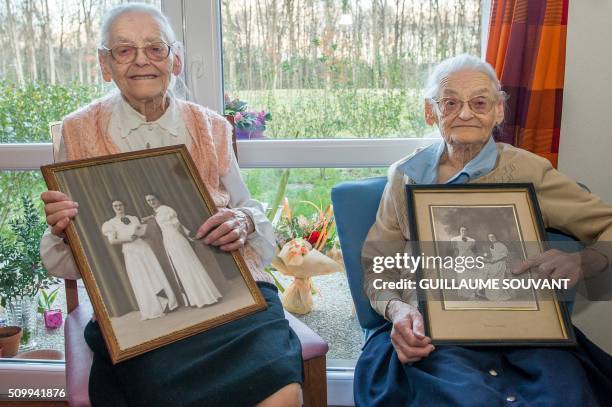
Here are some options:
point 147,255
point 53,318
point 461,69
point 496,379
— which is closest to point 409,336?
point 496,379

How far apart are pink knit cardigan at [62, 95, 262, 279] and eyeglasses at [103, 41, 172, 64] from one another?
161 millimetres

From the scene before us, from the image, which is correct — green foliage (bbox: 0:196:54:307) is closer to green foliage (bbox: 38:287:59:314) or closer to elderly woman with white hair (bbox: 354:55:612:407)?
green foliage (bbox: 38:287:59:314)

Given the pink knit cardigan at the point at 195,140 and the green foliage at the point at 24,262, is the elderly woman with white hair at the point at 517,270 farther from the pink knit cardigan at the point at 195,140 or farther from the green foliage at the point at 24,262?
the green foliage at the point at 24,262

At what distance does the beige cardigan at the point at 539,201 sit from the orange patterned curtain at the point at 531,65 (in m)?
0.33

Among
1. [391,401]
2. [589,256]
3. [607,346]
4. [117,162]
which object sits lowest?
[607,346]

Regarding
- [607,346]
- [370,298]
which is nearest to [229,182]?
[370,298]

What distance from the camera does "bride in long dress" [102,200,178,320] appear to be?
1383 mm

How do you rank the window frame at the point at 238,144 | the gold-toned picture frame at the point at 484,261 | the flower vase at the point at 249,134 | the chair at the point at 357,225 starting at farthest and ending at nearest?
1. the flower vase at the point at 249,134
2. the window frame at the point at 238,144
3. the chair at the point at 357,225
4. the gold-toned picture frame at the point at 484,261

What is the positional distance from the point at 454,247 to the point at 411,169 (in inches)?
13.2

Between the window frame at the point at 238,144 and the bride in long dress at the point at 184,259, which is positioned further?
the window frame at the point at 238,144

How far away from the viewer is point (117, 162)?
1523 millimetres

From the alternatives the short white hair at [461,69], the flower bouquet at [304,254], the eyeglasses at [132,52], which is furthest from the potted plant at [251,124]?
the short white hair at [461,69]

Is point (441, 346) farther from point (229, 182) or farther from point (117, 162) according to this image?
point (117, 162)

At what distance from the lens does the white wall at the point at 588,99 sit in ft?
6.89
